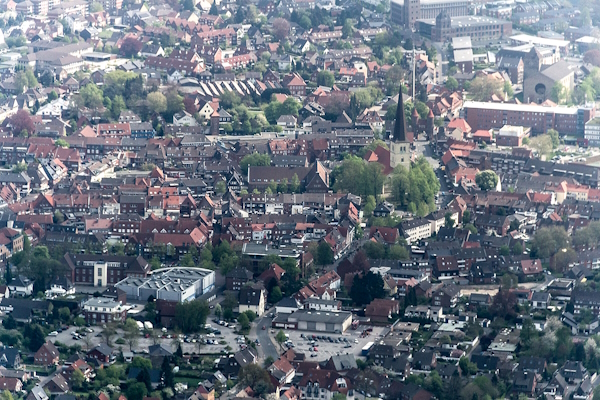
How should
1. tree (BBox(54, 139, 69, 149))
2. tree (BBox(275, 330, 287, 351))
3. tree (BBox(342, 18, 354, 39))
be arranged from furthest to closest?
tree (BBox(342, 18, 354, 39)), tree (BBox(54, 139, 69, 149)), tree (BBox(275, 330, 287, 351))

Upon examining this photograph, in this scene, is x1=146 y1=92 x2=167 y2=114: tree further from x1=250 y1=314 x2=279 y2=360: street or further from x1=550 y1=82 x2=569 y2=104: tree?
x1=250 y1=314 x2=279 y2=360: street

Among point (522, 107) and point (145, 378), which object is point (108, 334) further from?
point (522, 107)

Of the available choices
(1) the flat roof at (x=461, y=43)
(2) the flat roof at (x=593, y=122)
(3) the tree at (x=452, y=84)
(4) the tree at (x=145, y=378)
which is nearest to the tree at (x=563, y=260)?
(4) the tree at (x=145, y=378)

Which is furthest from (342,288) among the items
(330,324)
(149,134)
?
(149,134)

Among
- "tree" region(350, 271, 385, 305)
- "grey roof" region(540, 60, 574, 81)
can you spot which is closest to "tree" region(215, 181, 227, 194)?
"tree" region(350, 271, 385, 305)

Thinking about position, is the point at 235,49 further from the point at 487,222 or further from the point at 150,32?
the point at 487,222

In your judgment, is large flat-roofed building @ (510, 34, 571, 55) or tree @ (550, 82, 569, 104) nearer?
tree @ (550, 82, 569, 104)

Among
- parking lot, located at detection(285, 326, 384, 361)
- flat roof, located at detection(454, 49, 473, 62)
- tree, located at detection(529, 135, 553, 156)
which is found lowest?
parking lot, located at detection(285, 326, 384, 361)

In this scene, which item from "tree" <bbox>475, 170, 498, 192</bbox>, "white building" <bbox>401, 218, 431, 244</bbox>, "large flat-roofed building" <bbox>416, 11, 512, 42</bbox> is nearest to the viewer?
"white building" <bbox>401, 218, 431, 244</bbox>
